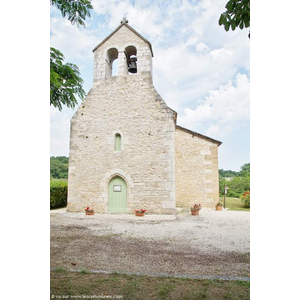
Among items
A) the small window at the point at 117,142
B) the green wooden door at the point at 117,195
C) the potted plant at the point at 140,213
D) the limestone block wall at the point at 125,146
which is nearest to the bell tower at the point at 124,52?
the limestone block wall at the point at 125,146

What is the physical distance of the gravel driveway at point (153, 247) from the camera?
3.24 metres

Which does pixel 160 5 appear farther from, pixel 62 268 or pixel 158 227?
pixel 158 227

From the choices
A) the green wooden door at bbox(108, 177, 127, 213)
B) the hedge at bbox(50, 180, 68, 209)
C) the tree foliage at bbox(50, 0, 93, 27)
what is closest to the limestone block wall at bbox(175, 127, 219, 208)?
the green wooden door at bbox(108, 177, 127, 213)

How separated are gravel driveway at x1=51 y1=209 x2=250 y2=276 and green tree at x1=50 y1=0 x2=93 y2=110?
254 centimetres

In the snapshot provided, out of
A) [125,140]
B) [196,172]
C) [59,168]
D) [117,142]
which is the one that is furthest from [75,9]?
[59,168]

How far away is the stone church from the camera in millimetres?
8383

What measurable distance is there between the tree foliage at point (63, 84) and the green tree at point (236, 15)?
226 cm

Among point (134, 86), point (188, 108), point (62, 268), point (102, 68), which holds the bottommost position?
point (62, 268)

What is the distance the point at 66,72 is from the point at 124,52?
6572 mm

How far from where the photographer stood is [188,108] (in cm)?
477

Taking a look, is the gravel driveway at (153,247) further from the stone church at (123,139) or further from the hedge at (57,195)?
the hedge at (57,195)
